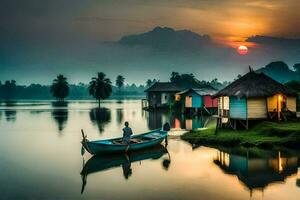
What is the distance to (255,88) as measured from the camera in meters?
32.5

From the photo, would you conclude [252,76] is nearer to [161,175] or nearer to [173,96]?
[161,175]

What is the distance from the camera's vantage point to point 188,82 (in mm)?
118688

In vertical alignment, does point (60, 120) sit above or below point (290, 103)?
below

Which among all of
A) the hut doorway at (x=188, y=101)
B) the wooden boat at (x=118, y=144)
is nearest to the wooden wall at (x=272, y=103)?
the wooden boat at (x=118, y=144)

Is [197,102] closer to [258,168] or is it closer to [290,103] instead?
[290,103]

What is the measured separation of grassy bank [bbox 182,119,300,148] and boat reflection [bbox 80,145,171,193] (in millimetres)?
4645

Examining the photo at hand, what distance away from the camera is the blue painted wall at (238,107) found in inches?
1270

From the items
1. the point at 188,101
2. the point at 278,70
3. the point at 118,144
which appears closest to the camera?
the point at 118,144

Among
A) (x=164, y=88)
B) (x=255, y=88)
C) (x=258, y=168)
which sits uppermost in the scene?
(x=164, y=88)

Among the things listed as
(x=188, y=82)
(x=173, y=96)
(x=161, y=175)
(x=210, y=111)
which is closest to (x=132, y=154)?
(x=161, y=175)

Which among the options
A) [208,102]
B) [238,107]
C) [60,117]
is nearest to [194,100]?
[208,102]

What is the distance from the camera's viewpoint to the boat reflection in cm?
2141

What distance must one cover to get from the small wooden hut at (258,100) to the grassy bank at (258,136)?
1.38 meters

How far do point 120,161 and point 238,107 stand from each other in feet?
45.1
